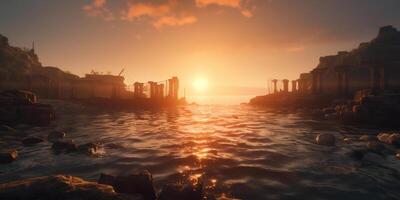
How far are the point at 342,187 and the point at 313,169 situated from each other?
1.37m

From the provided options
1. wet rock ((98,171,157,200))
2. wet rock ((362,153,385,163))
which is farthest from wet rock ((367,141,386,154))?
wet rock ((98,171,157,200))

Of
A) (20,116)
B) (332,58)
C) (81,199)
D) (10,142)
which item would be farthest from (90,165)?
(332,58)

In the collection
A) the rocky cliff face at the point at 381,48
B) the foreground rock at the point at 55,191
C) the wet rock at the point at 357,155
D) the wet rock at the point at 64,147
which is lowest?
the wet rock at the point at 357,155

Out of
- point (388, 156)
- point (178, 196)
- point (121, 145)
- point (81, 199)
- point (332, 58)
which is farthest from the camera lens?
point (332, 58)

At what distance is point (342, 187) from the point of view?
5906mm

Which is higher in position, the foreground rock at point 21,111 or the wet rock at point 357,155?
the foreground rock at point 21,111

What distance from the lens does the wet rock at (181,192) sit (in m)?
4.69

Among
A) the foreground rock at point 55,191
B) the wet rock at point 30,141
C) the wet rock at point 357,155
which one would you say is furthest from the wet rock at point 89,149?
the wet rock at point 357,155

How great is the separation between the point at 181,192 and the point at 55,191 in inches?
86.4

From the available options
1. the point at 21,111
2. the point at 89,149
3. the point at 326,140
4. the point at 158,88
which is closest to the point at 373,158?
the point at 326,140

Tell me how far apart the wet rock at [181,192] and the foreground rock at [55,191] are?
0.72 m

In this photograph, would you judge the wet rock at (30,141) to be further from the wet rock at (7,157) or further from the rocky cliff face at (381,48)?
the rocky cliff face at (381,48)

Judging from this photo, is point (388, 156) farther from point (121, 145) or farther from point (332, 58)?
point (332, 58)

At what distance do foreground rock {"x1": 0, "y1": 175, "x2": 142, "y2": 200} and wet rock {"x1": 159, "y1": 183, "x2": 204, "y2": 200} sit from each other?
0.72 metres
